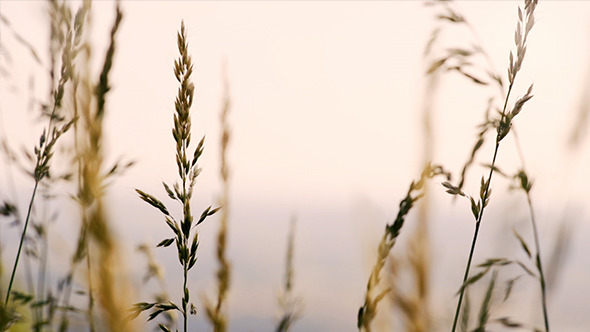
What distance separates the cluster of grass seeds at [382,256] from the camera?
1.35 metres

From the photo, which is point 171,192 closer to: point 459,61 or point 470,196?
point 470,196

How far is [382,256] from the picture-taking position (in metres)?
1.36

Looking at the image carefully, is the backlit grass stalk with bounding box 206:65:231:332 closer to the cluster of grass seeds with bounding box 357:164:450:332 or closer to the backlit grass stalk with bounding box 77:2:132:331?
the cluster of grass seeds with bounding box 357:164:450:332

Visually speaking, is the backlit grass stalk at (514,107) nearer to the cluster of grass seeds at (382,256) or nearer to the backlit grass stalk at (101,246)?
the cluster of grass seeds at (382,256)

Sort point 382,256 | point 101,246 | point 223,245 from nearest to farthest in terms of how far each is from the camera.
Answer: point 101,246
point 382,256
point 223,245

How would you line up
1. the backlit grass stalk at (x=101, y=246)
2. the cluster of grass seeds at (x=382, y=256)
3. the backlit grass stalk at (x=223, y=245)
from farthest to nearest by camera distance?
the backlit grass stalk at (x=223, y=245) → the cluster of grass seeds at (x=382, y=256) → the backlit grass stalk at (x=101, y=246)

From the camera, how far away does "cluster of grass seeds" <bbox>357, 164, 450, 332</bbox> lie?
135 cm

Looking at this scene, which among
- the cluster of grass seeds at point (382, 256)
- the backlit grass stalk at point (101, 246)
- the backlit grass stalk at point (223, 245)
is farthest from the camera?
the backlit grass stalk at point (223, 245)

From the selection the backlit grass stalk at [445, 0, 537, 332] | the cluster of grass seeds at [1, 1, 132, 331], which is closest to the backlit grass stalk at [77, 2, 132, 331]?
the cluster of grass seeds at [1, 1, 132, 331]

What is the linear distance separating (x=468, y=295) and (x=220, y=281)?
0.73 meters

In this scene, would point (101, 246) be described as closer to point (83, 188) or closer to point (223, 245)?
point (83, 188)

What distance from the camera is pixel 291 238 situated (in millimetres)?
2717

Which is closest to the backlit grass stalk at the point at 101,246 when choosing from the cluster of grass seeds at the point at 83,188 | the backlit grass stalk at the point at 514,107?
the cluster of grass seeds at the point at 83,188

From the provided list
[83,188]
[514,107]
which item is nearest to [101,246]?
[83,188]
